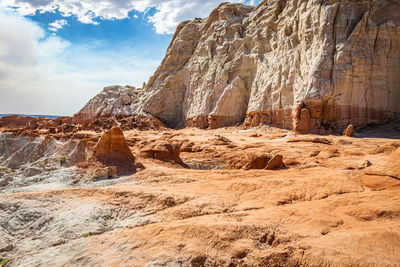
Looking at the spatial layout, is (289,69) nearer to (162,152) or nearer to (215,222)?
(162,152)

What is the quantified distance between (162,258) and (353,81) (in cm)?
1869

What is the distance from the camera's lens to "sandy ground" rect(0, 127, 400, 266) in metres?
3.50

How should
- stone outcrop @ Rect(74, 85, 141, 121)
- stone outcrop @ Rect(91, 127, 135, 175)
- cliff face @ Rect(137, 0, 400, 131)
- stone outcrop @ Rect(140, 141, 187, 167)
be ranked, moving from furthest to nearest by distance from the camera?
stone outcrop @ Rect(74, 85, 141, 121)
cliff face @ Rect(137, 0, 400, 131)
stone outcrop @ Rect(140, 141, 187, 167)
stone outcrop @ Rect(91, 127, 135, 175)

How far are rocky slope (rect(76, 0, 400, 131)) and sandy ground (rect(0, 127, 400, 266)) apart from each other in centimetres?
1192

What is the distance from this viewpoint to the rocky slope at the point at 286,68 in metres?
17.5

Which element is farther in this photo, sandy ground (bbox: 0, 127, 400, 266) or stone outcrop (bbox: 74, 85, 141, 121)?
stone outcrop (bbox: 74, 85, 141, 121)

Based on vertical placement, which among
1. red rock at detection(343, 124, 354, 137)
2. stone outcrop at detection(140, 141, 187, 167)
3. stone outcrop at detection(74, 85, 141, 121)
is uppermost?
stone outcrop at detection(74, 85, 141, 121)

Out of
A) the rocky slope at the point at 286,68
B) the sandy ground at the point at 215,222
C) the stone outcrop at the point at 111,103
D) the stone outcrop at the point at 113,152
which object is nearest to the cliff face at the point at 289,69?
the rocky slope at the point at 286,68

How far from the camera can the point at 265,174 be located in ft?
24.8

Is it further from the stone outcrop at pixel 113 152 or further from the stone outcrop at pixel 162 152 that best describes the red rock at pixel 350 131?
the stone outcrop at pixel 113 152

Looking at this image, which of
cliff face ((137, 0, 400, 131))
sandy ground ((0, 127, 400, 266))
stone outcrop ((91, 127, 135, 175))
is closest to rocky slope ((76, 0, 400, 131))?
cliff face ((137, 0, 400, 131))

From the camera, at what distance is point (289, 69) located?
21000 millimetres

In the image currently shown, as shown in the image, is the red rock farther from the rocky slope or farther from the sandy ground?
the sandy ground

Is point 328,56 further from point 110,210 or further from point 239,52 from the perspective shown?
point 110,210
